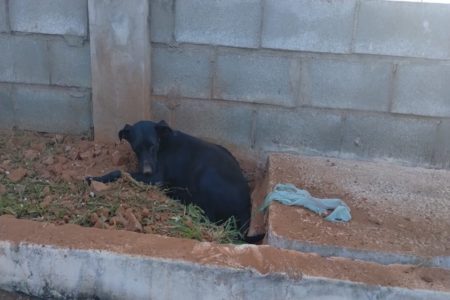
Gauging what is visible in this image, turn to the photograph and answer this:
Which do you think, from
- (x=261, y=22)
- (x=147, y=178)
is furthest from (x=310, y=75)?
(x=147, y=178)

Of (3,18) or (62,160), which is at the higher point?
(3,18)

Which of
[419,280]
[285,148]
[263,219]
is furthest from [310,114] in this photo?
[419,280]

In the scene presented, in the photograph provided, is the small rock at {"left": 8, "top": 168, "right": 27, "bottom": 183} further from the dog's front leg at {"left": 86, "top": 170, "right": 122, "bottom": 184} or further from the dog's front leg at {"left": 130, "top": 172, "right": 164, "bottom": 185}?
the dog's front leg at {"left": 130, "top": 172, "right": 164, "bottom": 185}

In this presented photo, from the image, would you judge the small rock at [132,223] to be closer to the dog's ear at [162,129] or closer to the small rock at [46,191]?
the small rock at [46,191]

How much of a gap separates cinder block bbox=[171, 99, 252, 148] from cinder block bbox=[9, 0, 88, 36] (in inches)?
35.4

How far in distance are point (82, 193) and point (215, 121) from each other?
1.12 metres

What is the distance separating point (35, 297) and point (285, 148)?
1.98 meters

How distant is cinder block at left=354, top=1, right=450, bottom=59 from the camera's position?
3270mm

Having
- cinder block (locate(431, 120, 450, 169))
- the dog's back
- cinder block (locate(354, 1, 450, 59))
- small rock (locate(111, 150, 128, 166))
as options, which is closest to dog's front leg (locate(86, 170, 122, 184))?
small rock (locate(111, 150, 128, 166))

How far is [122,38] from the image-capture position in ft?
11.2

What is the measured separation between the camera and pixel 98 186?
3.03 metres

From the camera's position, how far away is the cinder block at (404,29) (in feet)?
10.7

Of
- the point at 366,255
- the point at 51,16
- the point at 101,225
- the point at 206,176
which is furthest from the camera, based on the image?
the point at 51,16

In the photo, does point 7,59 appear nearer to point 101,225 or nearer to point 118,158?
point 118,158
